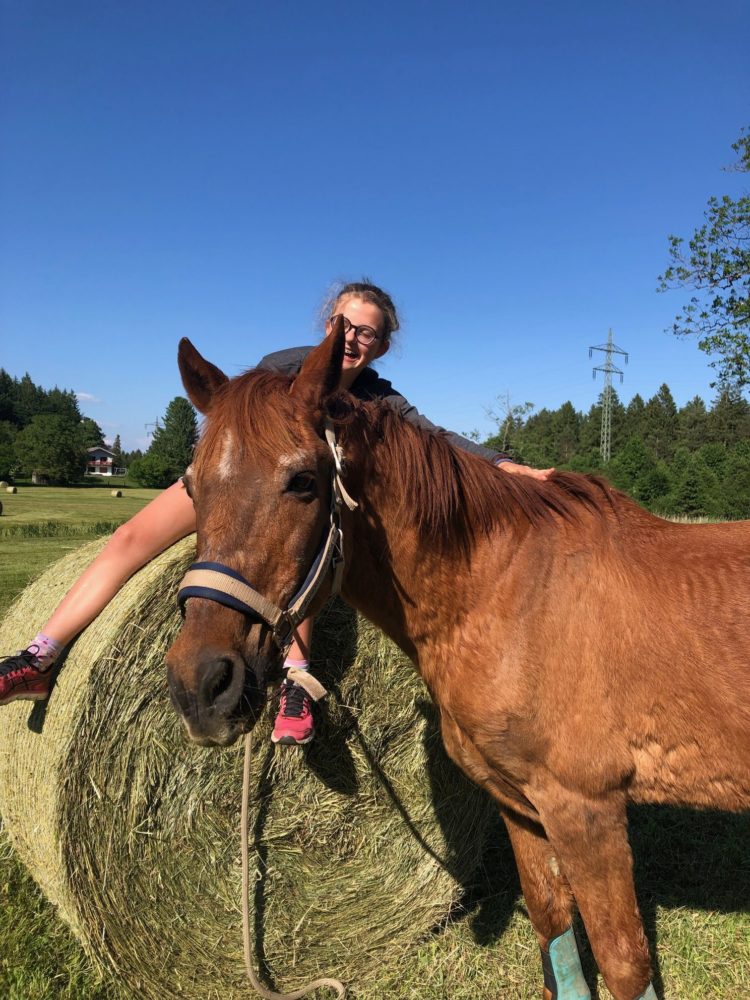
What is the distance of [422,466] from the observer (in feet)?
6.97

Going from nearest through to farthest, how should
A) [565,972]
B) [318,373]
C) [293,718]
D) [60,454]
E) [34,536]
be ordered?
[318,373]
[565,972]
[293,718]
[34,536]
[60,454]

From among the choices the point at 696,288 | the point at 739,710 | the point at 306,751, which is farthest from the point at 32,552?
the point at 696,288

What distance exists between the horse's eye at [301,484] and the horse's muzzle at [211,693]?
0.47 meters

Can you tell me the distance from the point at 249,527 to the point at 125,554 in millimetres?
1400

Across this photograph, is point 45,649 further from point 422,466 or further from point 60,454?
point 60,454

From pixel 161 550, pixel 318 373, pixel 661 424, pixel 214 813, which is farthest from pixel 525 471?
pixel 661 424

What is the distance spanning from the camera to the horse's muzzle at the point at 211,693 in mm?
1481

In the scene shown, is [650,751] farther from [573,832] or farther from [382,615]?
[382,615]

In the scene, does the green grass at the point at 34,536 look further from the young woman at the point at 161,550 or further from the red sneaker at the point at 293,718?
the red sneaker at the point at 293,718

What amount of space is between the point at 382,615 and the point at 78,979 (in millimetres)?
2031

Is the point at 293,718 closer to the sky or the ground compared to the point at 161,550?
closer to the ground

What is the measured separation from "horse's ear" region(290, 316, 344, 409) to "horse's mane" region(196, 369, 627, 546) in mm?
44

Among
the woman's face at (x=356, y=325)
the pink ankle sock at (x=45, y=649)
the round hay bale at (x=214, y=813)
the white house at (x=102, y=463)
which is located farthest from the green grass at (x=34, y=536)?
the white house at (x=102, y=463)

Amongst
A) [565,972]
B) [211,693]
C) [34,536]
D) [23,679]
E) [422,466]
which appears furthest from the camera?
[34,536]
